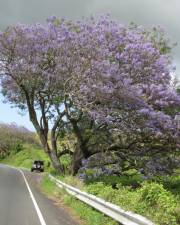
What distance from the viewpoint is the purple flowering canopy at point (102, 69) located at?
2688cm

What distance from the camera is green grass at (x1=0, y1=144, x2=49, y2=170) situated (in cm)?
9961

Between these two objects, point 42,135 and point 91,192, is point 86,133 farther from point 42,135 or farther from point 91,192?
point 91,192

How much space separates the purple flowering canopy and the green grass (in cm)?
6408

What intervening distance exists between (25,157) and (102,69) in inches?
3139

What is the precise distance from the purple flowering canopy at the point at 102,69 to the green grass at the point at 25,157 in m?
64.1

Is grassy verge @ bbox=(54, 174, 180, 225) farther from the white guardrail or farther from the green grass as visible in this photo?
the green grass

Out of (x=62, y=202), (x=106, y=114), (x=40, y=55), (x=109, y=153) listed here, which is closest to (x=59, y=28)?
(x=40, y=55)

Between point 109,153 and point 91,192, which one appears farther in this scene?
point 109,153

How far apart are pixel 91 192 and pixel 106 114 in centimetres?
999

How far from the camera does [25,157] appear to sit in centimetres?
10406

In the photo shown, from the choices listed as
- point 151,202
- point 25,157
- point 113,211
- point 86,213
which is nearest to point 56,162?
point 86,213

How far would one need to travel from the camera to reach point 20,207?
19.0 meters

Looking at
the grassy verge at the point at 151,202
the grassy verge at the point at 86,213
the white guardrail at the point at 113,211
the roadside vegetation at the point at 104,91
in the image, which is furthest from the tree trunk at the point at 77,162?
the grassy verge at the point at 151,202

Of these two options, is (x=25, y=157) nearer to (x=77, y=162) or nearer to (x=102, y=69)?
(x=77, y=162)
